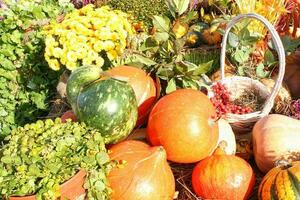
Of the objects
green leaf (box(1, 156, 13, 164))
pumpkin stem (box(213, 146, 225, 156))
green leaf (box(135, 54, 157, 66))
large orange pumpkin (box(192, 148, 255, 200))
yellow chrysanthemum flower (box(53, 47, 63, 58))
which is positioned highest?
yellow chrysanthemum flower (box(53, 47, 63, 58))

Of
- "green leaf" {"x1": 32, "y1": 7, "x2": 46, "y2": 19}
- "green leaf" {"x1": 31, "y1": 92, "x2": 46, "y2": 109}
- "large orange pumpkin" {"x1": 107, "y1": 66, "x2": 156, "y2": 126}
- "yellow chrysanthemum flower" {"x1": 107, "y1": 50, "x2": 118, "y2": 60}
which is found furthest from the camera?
"green leaf" {"x1": 32, "y1": 7, "x2": 46, "y2": 19}

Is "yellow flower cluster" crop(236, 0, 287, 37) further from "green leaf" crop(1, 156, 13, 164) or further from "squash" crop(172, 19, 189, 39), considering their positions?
"green leaf" crop(1, 156, 13, 164)

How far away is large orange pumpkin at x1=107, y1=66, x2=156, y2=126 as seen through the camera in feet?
10.3

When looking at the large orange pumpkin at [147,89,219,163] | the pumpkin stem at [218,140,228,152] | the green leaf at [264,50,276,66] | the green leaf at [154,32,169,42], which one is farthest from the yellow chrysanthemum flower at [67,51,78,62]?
the green leaf at [264,50,276,66]

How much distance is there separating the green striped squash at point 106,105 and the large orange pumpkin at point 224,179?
A: 1.73ft

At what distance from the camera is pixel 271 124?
9.52ft

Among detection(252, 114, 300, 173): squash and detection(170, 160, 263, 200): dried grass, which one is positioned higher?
detection(252, 114, 300, 173): squash

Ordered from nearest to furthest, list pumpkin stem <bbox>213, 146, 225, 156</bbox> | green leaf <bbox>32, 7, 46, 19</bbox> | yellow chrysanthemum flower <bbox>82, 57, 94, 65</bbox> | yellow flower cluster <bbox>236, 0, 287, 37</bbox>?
pumpkin stem <bbox>213, 146, 225, 156</bbox> < yellow chrysanthemum flower <bbox>82, 57, 94, 65</bbox> < yellow flower cluster <bbox>236, 0, 287, 37</bbox> < green leaf <bbox>32, 7, 46, 19</bbox>

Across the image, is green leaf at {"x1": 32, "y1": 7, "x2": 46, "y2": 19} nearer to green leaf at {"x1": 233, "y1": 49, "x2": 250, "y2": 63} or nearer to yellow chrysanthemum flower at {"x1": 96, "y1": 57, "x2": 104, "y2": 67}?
yellow chrysanthemum flower at {"x1": 96, "y1": 57, "x2": 104, "y2": 67}

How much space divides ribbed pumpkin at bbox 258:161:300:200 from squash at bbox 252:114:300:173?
0.28m

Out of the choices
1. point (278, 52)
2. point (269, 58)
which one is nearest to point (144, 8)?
point (269, 58)

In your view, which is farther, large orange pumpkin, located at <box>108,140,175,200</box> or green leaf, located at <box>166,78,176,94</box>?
green leaf, located at <box>166,78,176,94</box>

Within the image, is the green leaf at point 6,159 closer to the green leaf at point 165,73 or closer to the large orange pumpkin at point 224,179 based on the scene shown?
the large orange pumpkin at point 224,179

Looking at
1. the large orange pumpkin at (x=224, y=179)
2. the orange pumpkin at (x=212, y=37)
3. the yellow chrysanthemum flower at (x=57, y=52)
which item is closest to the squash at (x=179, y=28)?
the orange pumpkin at (x=212, y=37)
